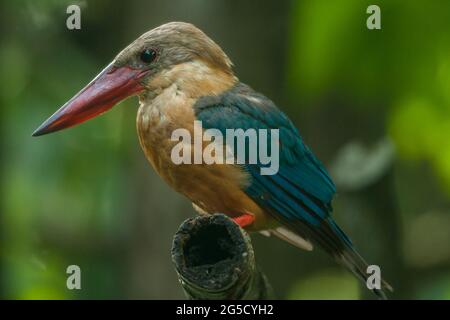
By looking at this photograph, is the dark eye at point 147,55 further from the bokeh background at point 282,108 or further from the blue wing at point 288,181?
the bokeh background at point 282,108

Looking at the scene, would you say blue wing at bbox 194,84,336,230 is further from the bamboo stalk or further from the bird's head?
the bamboo stalk

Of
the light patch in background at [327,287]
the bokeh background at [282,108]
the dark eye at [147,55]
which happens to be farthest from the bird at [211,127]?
the light patch in background at [327,287]

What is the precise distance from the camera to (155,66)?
3.74 meters

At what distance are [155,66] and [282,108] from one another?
1.10m

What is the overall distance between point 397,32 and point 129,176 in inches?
67.8

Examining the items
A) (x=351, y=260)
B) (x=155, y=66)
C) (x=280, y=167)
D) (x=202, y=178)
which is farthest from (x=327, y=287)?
(x=155, y=66)

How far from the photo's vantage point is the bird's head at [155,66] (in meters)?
3.68

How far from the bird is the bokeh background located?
589 millimetres

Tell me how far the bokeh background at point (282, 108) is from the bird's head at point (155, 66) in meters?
0.61

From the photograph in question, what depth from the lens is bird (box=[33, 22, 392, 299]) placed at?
143 inches

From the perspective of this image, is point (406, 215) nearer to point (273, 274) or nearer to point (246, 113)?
point (273, 274)

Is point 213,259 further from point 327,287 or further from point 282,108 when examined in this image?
point 327,287

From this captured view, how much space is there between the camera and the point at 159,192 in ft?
15.2

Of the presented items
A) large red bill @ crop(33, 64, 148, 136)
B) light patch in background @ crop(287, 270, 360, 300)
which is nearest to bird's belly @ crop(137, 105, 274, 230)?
large red bill @ crop(33, 64, 148, 136)
